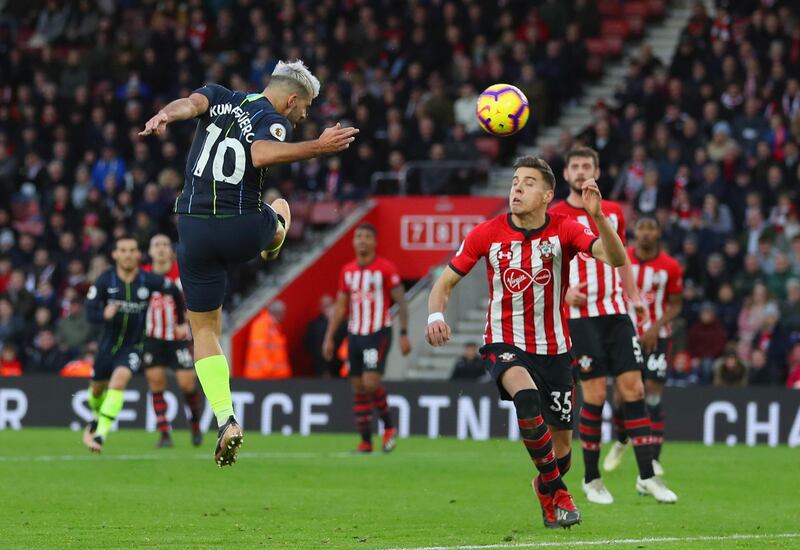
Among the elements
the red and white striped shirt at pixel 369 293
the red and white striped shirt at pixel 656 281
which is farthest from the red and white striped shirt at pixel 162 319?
the red and white striped shirt at pixel 656 281

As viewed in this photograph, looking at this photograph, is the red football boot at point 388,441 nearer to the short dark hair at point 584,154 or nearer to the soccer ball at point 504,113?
the short dark hair at point 584,154

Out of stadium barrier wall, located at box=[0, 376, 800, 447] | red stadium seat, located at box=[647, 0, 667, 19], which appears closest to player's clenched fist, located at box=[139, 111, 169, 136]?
stadium barrier wall, located at box=[0, 376, 800, 447]

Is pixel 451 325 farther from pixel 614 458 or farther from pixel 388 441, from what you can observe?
pixel 614 458

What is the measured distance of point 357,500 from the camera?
439 inches

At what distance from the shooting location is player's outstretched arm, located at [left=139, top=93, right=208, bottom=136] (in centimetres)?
821

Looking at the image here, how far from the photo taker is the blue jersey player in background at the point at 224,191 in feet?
28.4

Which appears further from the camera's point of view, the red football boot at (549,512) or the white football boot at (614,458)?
the white football boot at (614,458)

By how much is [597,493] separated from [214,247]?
373 centimetres

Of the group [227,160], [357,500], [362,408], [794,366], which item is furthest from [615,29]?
[227,160]

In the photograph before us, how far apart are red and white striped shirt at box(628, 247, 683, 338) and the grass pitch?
4.87 feet

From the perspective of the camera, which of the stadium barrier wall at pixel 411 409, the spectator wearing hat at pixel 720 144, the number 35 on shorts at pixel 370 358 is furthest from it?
the spectator wearing hat at pixel 720 144

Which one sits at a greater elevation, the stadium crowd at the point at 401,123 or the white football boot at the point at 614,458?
the stadium crowd at the point at 401,123

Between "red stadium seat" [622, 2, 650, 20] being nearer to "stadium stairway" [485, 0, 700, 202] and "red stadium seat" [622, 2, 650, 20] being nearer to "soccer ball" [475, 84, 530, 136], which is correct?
"stadium stairway" [485, 0, 700, 202]

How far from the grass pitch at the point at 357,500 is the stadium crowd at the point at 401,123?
4.24 metres
